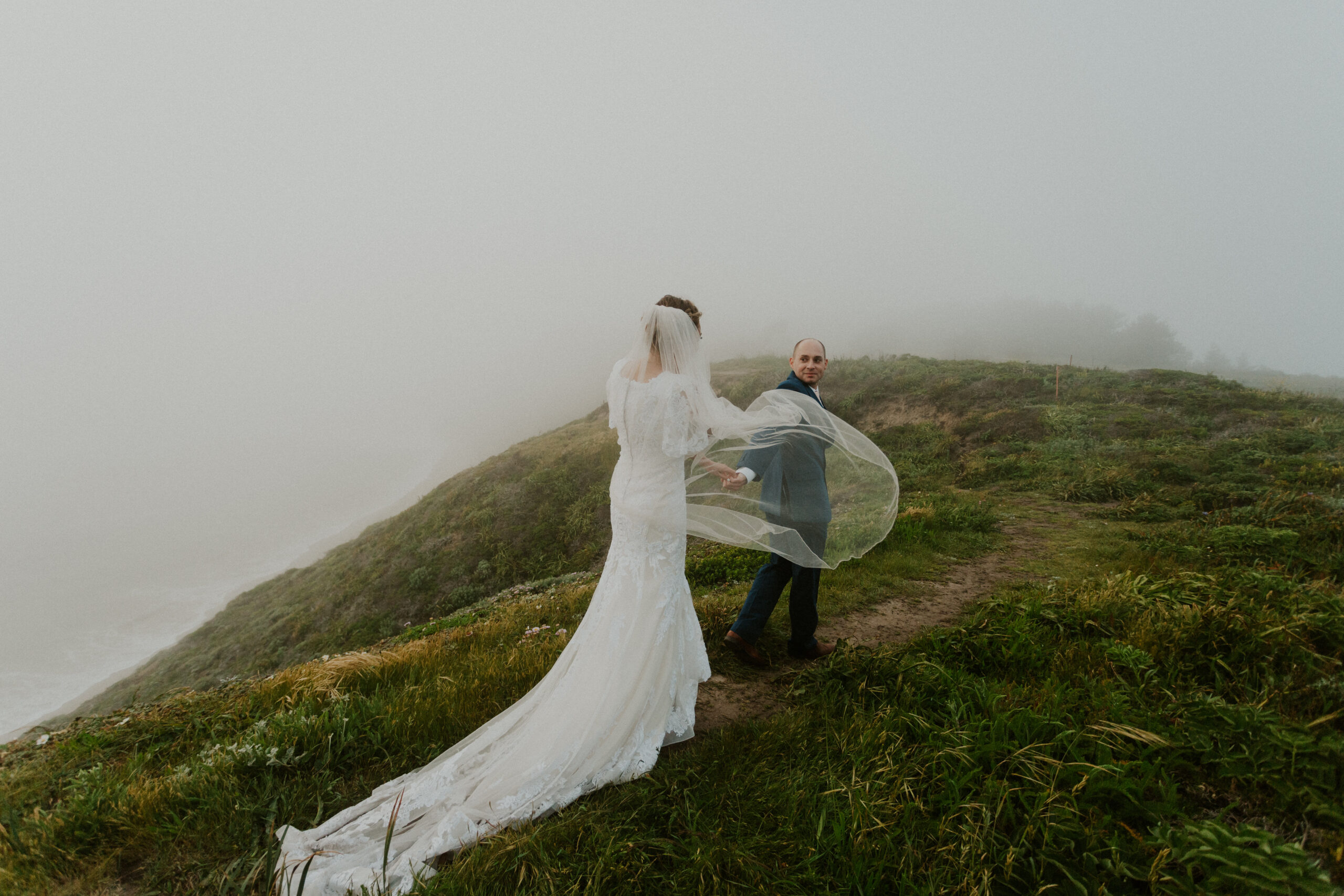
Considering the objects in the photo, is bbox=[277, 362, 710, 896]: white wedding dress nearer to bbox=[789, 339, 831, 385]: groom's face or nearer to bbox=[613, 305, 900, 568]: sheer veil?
bbox=[613, 305, 900, 568]: sheer veil

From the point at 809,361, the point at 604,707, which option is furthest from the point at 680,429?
the point at 604,707

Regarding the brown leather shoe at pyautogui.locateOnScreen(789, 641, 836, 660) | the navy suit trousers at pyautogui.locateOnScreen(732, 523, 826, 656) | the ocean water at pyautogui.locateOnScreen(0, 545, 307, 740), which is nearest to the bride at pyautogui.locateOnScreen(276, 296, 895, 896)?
the navy suit trousers at pyautogui.locateOnScreen(732, 523, 826, 656)

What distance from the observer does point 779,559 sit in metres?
4.89

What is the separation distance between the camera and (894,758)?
10.4 feet

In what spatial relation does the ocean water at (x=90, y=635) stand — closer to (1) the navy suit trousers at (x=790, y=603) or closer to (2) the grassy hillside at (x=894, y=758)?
(2) the grassy hillside at (x=894, y=758)

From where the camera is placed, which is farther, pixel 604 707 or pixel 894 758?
pixel 604 707

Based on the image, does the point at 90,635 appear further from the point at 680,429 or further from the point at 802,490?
the point at 802,490

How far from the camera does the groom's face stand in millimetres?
4695

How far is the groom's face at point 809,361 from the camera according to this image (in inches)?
185

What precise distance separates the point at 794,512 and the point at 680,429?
4.87 ft

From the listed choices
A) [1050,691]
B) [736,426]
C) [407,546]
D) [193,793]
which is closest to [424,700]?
[193,793]

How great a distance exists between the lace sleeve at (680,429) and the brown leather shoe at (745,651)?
218 centimetres

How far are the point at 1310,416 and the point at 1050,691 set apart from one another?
1574 centimetres

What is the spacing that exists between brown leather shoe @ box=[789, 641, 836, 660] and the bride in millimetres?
1269
